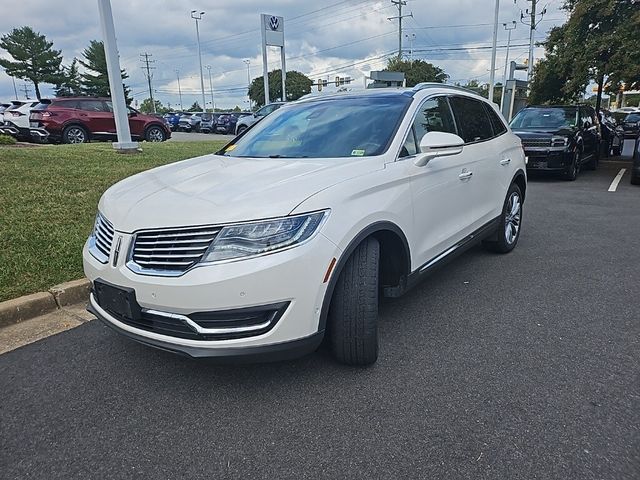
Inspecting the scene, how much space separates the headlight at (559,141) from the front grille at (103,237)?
10217mm

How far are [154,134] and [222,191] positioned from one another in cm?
1563

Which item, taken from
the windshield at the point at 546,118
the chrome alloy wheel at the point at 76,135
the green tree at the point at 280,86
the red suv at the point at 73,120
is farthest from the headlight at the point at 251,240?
the green tree at the point at 280,86

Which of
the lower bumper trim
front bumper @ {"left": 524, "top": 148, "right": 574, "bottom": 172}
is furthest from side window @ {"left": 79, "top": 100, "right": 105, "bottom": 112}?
the lower bumper trim

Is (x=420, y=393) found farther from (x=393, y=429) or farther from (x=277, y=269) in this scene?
(x=277, y=269)

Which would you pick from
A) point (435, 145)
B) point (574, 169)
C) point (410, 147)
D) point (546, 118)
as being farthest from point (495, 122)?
point (546, 118)

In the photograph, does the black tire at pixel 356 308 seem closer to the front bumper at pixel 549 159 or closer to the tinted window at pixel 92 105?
the front bumper at pixel 549 159

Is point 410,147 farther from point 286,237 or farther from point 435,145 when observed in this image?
point 286,237

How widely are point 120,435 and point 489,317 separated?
104 inches

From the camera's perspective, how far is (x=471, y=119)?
4477 millimetres

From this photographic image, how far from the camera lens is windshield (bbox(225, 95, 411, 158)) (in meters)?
3.31

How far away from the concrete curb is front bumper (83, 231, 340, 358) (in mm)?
1584

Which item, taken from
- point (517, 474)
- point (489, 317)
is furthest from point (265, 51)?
point (517, 474)

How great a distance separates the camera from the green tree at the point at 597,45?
10828 millimetres

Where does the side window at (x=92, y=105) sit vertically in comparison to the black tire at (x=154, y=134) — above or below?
above
